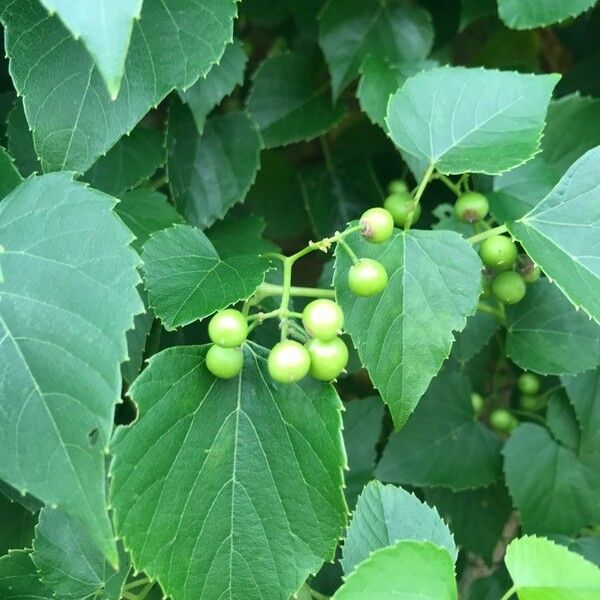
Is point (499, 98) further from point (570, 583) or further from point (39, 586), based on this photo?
point (39, 586)

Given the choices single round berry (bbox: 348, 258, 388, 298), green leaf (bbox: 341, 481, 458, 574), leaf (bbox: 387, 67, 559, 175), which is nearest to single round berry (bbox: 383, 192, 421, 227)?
leaf (bbox: 387, 67, 559, 175)

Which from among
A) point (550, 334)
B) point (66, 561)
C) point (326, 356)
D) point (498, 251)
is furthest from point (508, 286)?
point (66, 561)

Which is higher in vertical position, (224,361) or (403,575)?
(224,361)

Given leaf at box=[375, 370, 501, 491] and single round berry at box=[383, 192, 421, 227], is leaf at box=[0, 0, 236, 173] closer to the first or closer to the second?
single round berry at box=[383, 192, 421, 227]

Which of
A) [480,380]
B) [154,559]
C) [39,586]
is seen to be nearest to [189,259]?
[154,559]

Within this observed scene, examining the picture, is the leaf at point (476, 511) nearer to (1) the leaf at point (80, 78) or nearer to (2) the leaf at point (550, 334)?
(2) the leaf at point (550, 334)

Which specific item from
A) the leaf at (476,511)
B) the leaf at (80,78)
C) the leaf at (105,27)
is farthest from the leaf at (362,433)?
the leaf at (105,27)

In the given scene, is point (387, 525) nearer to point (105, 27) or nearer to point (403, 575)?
point (403, 575)
